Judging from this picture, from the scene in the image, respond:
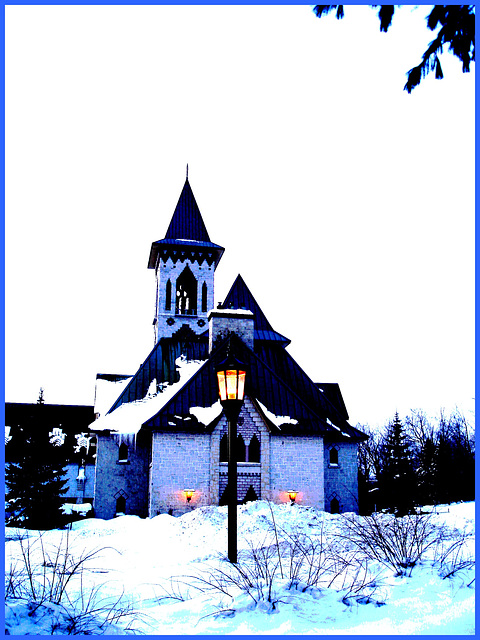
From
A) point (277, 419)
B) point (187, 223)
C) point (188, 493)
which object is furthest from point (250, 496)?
point (187, 223)

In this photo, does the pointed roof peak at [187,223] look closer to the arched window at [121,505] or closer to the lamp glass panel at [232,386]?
the arched window at [121,505]

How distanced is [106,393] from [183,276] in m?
11.4

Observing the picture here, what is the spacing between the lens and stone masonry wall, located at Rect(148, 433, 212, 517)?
23.1 m

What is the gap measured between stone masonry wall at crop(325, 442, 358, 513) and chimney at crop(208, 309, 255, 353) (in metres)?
6.67

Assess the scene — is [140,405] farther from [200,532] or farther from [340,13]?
[340,13]

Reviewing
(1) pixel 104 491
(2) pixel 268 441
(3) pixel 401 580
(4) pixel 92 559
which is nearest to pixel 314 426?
(2) pixel 268 441

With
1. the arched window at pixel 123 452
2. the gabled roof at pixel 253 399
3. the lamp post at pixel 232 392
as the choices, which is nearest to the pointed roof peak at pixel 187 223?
the gabled roof at pixel 253 399

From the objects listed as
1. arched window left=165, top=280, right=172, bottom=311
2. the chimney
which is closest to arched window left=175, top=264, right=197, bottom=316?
arched window left=165, top=280, right=172, bottom=311

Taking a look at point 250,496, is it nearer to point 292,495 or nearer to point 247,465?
point 247,465

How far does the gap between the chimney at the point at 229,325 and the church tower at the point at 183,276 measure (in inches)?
422

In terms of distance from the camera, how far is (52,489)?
96.8 ft

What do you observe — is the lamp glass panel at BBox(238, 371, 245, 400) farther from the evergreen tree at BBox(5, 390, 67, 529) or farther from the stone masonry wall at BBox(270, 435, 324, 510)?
the evergreen tree at BBox(5, 390, 67, 529)

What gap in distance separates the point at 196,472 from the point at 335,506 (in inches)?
287

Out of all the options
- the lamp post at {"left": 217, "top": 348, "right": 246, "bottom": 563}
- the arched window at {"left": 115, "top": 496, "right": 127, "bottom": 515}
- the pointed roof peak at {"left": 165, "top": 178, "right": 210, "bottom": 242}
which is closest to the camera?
the lamp post at {"left": 217, "top": 348, "right": 246, "bottom": 563}
